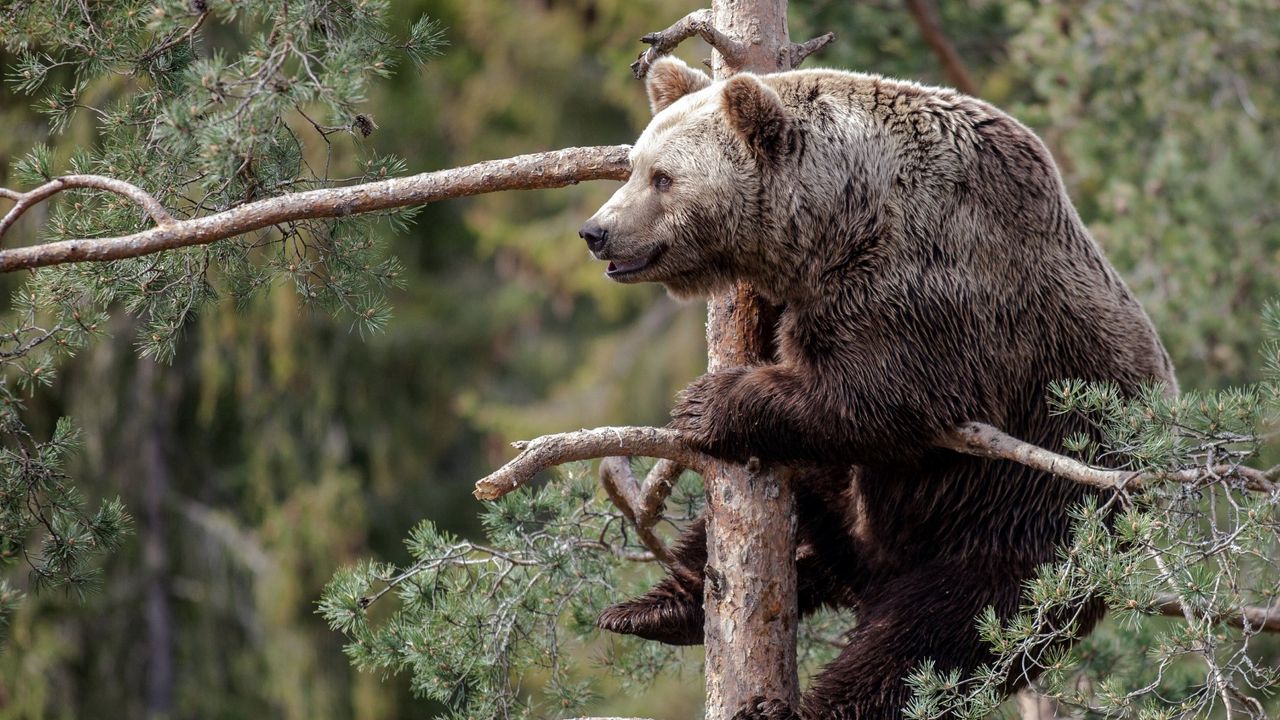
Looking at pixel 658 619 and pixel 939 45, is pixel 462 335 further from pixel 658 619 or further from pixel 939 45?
pixel 658 619

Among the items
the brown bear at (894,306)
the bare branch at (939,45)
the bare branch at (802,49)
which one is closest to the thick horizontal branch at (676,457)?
the brown bear at (894,306)

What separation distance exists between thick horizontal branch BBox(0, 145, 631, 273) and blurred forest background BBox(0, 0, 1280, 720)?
45 cm

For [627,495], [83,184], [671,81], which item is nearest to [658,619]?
[627,495]

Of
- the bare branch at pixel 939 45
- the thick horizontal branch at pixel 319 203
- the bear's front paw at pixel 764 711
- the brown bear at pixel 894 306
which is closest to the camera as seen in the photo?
the thick horizontal branch at pixel 319 203

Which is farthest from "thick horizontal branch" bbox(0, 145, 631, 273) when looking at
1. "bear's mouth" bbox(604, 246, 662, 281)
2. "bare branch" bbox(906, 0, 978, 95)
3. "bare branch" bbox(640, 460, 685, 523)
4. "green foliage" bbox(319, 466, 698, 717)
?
"bare branch" bbox(906, 0, 978, 95)

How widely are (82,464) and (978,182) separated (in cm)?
890

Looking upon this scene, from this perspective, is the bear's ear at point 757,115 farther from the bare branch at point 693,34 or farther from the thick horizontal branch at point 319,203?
the thick horizontal branch at point 319,203

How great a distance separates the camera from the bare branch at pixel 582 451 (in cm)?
346

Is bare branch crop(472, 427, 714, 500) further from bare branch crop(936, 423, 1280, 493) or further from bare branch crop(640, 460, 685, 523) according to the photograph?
bare branch crop(936, 423, 1280, 493)

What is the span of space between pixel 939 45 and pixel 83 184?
5.88 m

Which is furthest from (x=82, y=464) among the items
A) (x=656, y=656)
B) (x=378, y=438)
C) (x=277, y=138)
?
(x=277, y=138)

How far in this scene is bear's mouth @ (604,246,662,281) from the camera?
4.25m

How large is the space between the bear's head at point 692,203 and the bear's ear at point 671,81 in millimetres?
261

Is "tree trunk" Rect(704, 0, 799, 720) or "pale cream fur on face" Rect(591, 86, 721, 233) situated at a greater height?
"pale cream fur on face" Rect(591, 86, 721, 233)
